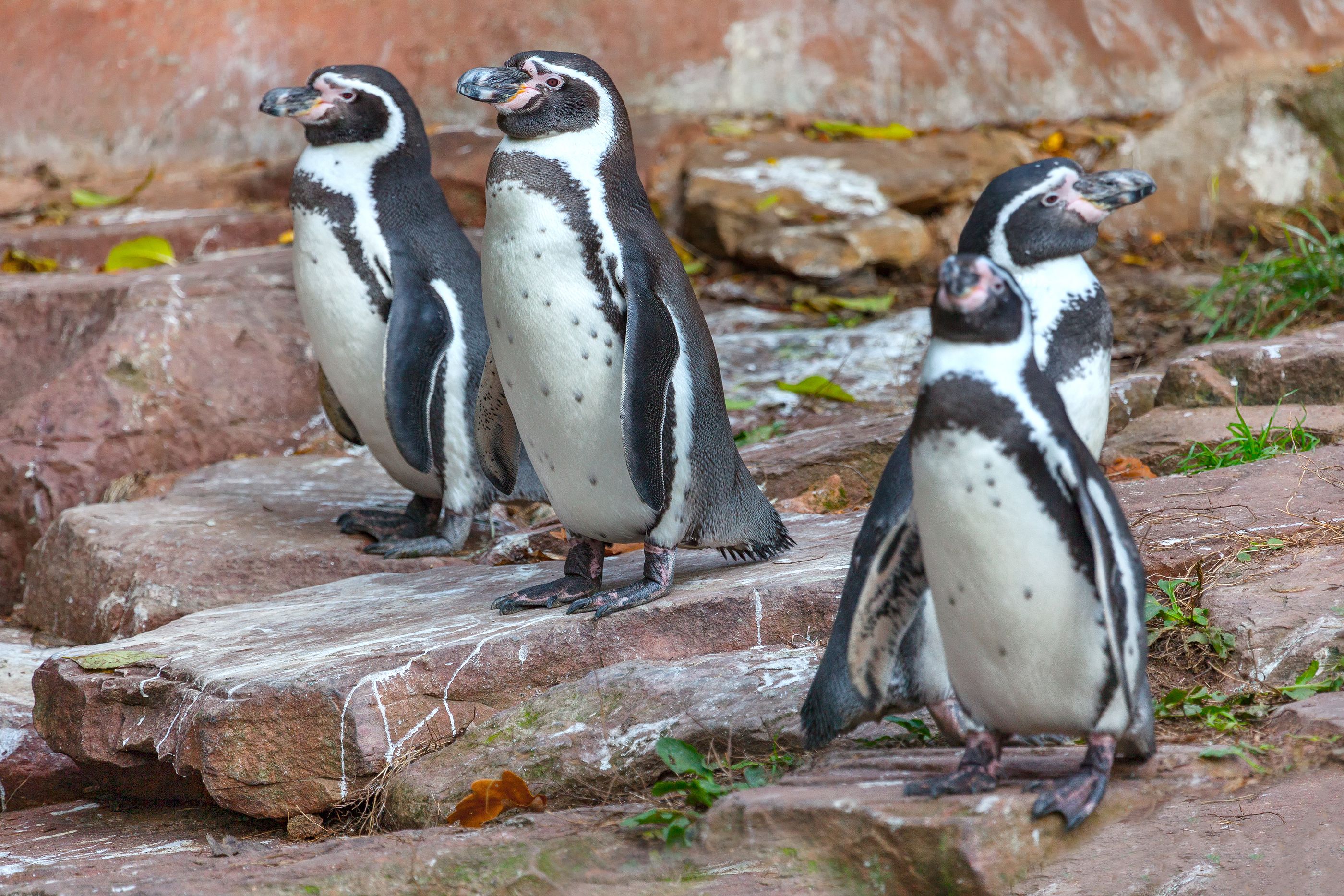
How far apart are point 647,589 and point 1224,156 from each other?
6.56 metres

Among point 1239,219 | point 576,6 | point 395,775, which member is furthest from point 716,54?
point 395,775

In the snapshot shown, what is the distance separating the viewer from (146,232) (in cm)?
746

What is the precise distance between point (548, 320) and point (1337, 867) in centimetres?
190

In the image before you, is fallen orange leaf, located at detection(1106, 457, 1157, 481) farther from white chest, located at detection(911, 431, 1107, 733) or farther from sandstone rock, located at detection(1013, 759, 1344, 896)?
white chest, located at detection(911, 431, 1107, 733)

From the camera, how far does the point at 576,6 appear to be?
8.60 metres

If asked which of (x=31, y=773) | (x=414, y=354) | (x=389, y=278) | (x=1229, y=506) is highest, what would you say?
(x=389, y=278)

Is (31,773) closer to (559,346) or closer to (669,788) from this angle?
(559,346)

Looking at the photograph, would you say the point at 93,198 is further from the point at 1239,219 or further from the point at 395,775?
the point at 1239,219

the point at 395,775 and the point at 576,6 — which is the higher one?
the point at 576,6

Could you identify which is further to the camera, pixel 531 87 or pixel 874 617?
pixel 531 87

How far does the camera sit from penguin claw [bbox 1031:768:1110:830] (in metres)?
2.07

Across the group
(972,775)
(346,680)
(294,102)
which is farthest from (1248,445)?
(294,102)

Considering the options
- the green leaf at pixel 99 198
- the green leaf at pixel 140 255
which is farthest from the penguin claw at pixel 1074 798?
the green leaf at pixel 99 198

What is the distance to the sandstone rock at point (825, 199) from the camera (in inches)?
303
